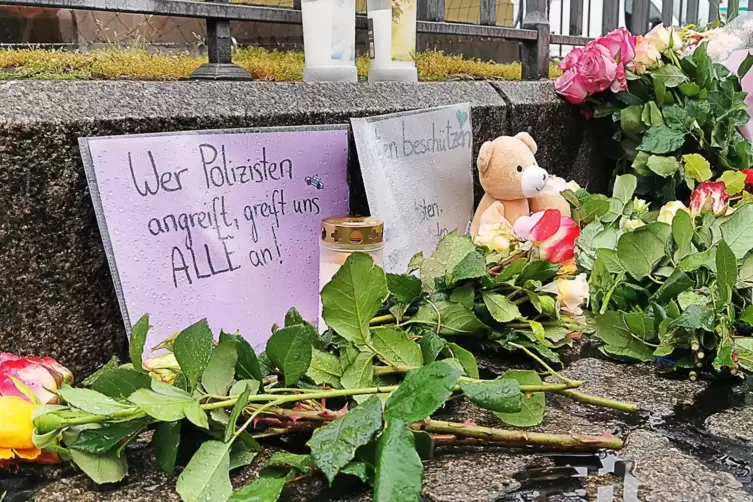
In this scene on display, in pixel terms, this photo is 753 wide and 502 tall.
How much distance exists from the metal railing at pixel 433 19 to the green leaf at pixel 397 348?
0.63 m

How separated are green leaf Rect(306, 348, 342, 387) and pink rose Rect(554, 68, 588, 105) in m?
1.18

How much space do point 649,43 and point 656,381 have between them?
3.56ft

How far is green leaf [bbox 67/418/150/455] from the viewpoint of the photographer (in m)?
0.58

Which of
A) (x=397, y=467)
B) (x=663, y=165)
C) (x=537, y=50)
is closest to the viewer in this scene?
(x=397, y=467)

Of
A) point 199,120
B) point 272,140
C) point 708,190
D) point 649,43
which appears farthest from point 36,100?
point 649,43

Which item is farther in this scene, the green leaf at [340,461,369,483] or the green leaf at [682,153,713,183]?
the green leaf at [682,153,713,183]

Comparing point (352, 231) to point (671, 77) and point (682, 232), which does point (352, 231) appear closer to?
point (682, 232)

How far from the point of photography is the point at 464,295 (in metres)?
0.89

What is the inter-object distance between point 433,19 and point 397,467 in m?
1.40

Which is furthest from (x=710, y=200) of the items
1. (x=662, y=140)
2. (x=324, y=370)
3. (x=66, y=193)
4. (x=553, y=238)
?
(x=66, y=193)

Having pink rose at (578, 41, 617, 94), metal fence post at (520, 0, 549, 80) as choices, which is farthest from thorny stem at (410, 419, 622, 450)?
metal fence post at (520, 0, 549, 80)

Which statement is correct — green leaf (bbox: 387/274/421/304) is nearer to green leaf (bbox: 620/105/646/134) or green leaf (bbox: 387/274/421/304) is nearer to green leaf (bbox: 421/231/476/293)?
green leaf (bbox: 421/231/476/293)

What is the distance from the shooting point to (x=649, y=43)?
1.68 meters

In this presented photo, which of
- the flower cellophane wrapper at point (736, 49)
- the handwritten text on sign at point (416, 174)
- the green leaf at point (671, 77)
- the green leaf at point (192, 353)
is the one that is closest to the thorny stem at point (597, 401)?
the green leaf at point (192, 353)
